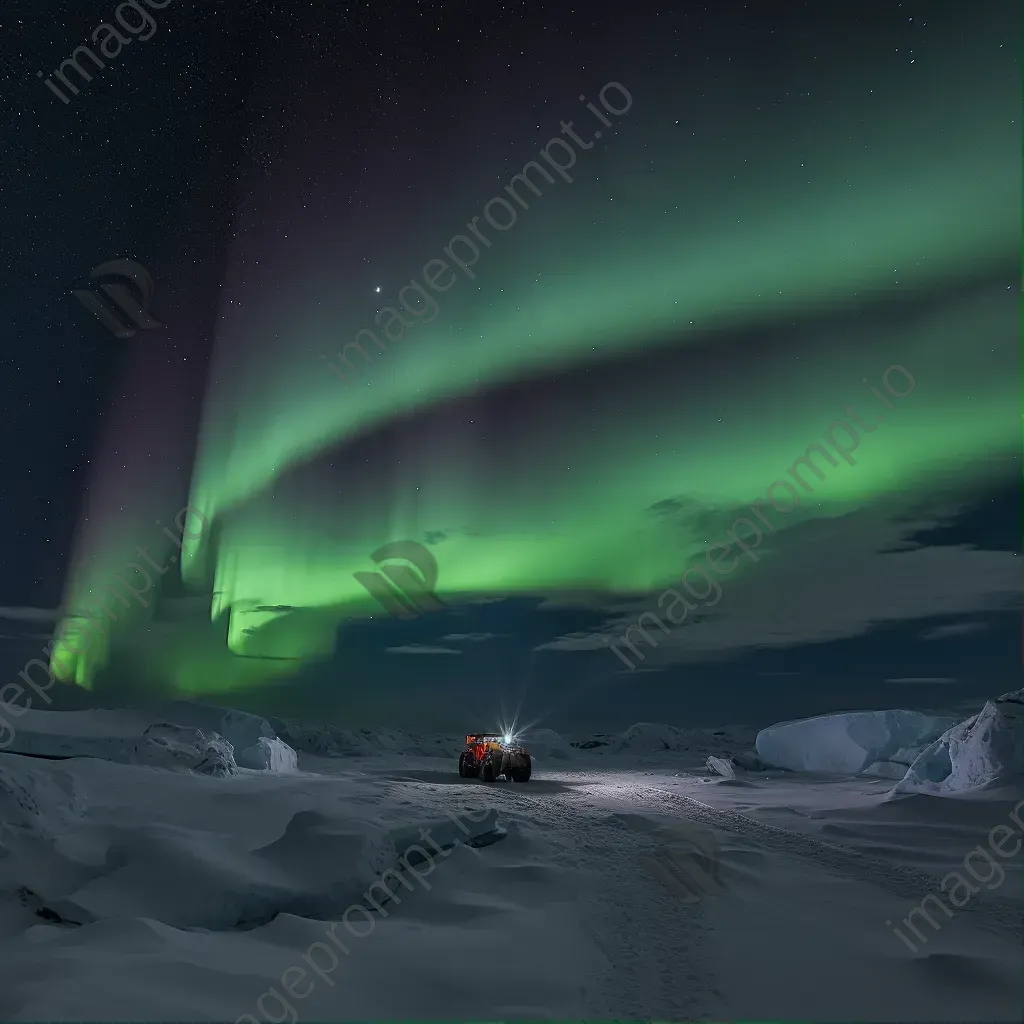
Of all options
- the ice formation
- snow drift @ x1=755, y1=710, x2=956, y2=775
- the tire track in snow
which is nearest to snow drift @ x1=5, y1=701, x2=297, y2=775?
the tire track in snow

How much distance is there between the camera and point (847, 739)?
5212cm

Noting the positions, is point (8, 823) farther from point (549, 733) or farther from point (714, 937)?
point (549, 733)

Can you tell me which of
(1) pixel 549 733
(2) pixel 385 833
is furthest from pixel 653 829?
(1) pixel 549 733

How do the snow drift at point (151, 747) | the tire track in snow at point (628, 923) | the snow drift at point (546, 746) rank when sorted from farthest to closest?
1. the snow drift at point (546, 746)
2. the snow drift at point (151, 747)
3. the tire track in snow at point (628, 923)

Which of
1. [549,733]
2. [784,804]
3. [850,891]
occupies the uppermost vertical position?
[549,733]

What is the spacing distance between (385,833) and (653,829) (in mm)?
5314

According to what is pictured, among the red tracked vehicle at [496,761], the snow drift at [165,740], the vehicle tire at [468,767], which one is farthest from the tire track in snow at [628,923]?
the snow drift at [165,740]

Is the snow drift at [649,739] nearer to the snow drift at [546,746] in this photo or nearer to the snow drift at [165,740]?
the snow drift at [546,746]

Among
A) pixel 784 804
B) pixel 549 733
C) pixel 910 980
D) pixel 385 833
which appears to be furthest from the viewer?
pixel 549 733

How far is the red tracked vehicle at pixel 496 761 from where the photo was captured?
81.4 ft

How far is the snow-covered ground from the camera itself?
6617 mm

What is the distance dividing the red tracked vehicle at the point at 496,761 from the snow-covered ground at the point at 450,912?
1015 centimetres

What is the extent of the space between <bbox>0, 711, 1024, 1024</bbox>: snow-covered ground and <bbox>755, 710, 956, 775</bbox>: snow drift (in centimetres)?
3907

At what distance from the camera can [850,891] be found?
10023 mm
